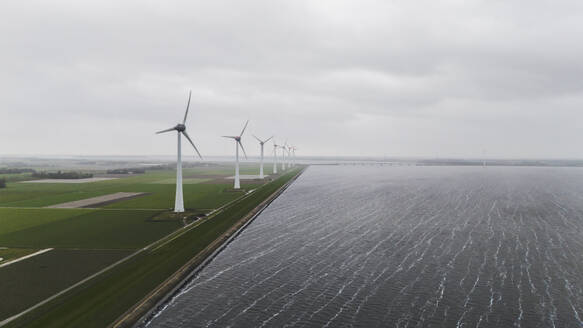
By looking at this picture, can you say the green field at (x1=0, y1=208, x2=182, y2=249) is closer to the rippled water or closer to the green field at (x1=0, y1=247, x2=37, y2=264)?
the green field at (x1=0, y1=247, x2=37, y2=264)

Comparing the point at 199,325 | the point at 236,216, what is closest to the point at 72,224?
the point at 236,216

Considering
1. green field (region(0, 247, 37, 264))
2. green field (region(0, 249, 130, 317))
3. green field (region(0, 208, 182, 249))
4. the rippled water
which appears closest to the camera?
green field (region(0, 249, 130, 317))

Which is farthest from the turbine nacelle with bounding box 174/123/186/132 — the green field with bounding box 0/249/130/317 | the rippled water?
the green field with bounding box 0/249/130/317

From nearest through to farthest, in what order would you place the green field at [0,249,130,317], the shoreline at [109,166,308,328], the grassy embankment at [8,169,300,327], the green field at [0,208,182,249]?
the grassy embankment at [8,169,300,327] → the shoreline at [109,166,308,328] → the green field at [0,249,130,317] → the green field at [0,208,182,249]

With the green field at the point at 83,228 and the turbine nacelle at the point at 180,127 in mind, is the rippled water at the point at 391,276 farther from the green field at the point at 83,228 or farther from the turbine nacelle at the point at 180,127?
the turbine nacelle at the point at 180,127

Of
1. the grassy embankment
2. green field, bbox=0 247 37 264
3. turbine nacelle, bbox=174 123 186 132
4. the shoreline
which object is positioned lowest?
the shoreline

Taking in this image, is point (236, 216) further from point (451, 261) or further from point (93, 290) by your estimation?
point (451, 261)

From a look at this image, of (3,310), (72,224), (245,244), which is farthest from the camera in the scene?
(72,224)

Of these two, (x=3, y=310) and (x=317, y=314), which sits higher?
(x=3, y=310)
